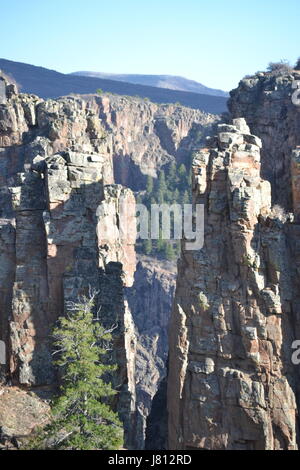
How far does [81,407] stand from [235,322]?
838 cm

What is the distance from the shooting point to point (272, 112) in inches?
2265

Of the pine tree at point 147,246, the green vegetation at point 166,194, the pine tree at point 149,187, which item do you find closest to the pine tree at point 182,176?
the green vegetation at point 166,194

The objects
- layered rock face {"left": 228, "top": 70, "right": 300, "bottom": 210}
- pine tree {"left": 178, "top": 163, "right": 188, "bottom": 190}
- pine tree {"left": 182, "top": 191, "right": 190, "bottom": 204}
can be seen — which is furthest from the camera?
pine tree {"left": 178, "top": 163, "right": 188, "bottom": 190}

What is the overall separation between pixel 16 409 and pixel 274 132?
103 ft

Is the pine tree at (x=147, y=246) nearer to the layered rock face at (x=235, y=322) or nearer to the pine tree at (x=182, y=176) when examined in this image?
the pine tree at (x=182, y=176)

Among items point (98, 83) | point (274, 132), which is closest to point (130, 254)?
point (274, 132)

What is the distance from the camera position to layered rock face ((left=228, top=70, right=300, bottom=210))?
5325 cm

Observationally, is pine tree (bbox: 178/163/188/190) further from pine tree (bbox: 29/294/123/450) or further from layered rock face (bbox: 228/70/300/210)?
pine tree (bbox: 29/294/123/450)

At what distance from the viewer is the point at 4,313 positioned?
133 ft

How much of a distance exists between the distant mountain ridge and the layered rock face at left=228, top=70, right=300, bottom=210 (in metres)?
107

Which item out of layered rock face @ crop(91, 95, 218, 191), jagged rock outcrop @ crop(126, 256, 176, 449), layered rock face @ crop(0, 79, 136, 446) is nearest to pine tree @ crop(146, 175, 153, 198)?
layered rock face @ crop(91, 95, 218, 191)

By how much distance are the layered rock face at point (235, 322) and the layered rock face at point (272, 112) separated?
50.9ft

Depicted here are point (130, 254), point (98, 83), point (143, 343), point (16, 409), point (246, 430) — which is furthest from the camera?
point (98, 83)

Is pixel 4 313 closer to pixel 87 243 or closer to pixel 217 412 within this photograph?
pixel 87 243
